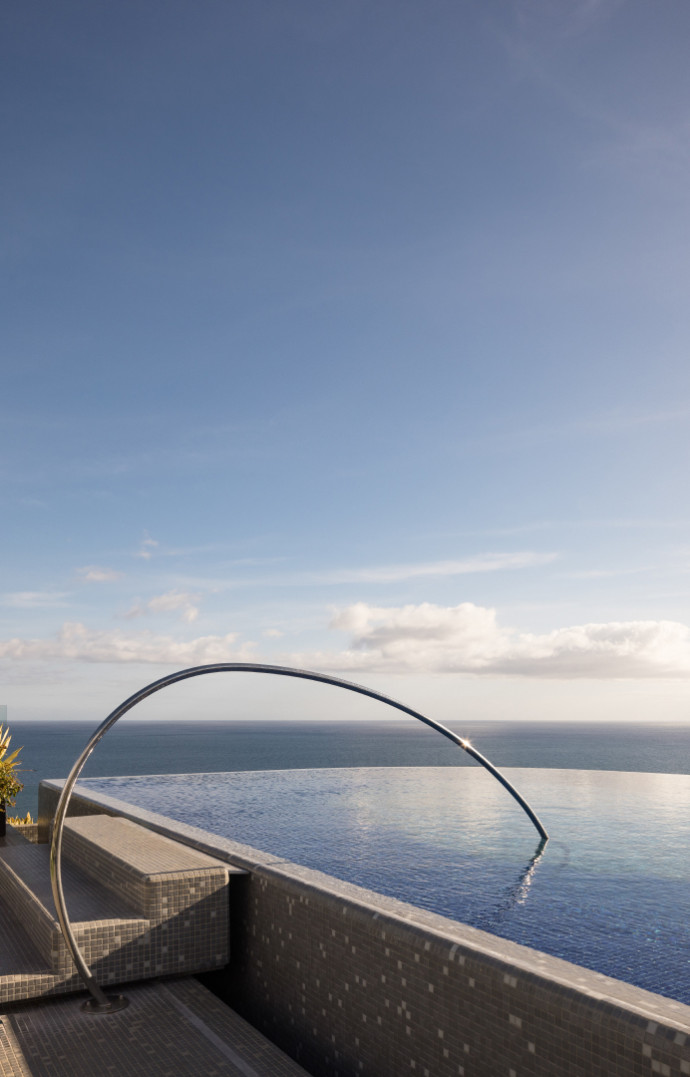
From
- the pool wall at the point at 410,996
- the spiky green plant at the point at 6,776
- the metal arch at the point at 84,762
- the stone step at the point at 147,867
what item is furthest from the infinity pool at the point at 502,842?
the metal arch at the point at 84,762

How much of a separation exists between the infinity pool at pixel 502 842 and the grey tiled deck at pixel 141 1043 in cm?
250

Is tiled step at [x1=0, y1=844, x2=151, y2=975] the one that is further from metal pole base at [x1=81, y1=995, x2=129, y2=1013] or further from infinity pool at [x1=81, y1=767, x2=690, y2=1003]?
infinity pool at [x1=81, y1=767, x2=690, y2=1003]

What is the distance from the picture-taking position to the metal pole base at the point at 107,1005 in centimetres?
566

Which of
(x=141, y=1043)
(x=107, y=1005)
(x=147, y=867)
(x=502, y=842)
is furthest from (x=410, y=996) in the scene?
(x=502, y=842)

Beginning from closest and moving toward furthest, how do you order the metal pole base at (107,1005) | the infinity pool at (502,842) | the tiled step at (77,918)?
the metal pole base at (107,1005) → the tiled step at (77,918) → the infinity pool at (502,842)

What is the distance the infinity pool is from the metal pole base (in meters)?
2.90

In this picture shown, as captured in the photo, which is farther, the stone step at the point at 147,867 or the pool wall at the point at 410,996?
the stone step at the point at 147,867

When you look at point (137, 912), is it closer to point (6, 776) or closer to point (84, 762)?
point (84, 762)

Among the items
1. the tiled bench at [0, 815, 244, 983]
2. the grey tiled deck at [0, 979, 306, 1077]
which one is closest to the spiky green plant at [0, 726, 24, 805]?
the tiled bench at [0, 815, 244, 983]

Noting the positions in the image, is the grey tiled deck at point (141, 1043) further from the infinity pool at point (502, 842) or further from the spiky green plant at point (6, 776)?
the spiky green plant at point (6, 776)

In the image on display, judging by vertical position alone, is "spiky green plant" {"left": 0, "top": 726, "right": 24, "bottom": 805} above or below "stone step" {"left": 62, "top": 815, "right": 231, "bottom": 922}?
above

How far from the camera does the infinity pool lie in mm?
6855

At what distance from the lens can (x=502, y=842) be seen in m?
10.6

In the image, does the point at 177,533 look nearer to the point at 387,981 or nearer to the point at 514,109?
the point at 514,109
